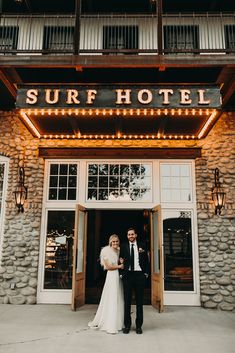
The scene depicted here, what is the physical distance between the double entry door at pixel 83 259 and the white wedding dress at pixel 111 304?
162cm

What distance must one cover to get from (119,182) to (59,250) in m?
2.39

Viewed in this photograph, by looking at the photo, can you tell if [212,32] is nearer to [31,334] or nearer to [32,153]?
[32,153]

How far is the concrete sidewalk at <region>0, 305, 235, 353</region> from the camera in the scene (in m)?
4.67

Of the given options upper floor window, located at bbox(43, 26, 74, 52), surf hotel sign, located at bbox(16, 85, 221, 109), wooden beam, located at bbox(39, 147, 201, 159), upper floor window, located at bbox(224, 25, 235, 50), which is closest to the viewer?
surf hotel sign, located at bbox(16, 85, 221, 109)

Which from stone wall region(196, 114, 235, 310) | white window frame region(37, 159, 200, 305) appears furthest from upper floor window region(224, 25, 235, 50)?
white window frame region(37, 159, 200, 305)

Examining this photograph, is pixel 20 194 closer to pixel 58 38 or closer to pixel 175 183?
pixel 175 183

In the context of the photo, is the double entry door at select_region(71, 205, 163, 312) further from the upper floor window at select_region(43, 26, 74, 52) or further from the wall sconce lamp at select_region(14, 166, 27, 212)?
the upper floor window at select_region(43, 26, 74, 52)

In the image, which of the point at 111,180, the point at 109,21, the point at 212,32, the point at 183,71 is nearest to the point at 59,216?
the point at 111,180

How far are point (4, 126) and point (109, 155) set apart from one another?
3.02 m

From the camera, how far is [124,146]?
28.4 feet

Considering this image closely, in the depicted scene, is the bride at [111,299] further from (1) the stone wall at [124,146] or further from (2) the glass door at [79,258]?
(1) the stone wall at [124,146]

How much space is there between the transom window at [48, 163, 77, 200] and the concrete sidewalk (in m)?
2.83

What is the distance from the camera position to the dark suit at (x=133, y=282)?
17.7ft

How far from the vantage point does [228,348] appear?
4695 millimetres
